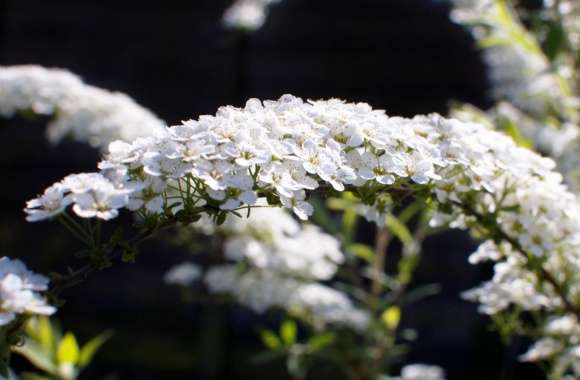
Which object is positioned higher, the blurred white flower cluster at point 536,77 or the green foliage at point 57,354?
the blurred white flower cluster at point 536,77

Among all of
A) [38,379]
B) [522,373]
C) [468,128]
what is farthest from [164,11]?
[468,128]

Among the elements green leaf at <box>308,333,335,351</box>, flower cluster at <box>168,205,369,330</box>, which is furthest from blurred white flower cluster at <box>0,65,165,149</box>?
green leaf at <box>308,333,335,351</box>

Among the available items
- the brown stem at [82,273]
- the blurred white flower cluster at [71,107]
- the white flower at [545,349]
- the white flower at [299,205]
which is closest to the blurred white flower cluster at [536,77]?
the white flower at [545,349]

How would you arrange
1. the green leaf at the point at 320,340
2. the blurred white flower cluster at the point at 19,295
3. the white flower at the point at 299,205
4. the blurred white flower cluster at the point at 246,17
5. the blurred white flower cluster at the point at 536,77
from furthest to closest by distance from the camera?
1. the blurred white flower cluster at the point at 246,17
2. the green leaf at the point at 320,340
3. the blurred white flower cluster at the point at 536,77
4. the white flower at the point at 299,205
5. the blurred white flower cluster at the point at 19,295

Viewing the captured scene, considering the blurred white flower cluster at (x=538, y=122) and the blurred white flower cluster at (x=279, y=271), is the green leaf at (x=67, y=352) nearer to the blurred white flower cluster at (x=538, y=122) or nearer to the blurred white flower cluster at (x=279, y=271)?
the blurred white flower cluster at (x=279, y=271)

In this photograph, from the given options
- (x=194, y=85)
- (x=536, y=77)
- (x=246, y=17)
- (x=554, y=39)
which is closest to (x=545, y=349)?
(x=554, y=39)

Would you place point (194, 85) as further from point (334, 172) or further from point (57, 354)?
point (334, 172)
